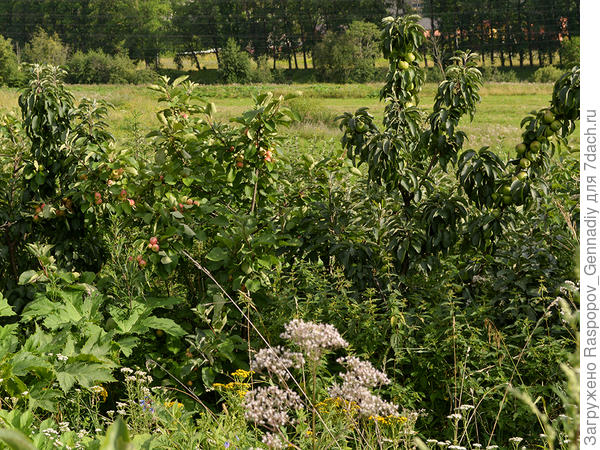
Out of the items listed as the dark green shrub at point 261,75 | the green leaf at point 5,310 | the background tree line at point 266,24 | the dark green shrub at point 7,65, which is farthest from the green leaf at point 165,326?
the dark green shrub at point 7,65

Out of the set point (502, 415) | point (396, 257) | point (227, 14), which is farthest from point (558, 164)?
point (227, 14)

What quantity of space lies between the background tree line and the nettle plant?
5596 cm

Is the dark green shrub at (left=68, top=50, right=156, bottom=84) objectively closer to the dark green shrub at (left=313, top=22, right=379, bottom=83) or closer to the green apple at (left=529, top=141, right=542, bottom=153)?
the dark green shrub at (left=313, top=22, right=379, bottom=83)

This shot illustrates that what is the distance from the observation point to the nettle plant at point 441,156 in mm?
3150

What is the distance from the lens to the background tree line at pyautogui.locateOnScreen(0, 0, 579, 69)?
58.6 m

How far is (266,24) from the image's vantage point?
7231cm

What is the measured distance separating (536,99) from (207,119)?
28.7 meters

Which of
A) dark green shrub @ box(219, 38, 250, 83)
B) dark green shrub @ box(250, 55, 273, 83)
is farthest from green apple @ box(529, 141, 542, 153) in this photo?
dark green shrub @ box(250, 55, 273, 83)

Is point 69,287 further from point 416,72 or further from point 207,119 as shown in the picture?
point 416,72

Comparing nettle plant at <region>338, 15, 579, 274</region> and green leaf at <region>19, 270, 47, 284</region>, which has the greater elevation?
nettle plant at <region>338, 15, 579, 274</region>

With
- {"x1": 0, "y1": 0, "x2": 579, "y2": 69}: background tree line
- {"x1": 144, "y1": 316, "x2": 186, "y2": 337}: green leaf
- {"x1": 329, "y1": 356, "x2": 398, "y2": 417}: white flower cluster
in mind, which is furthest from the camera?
{"x1": 0, "y1": 0, "x2": 579, "y2": 69}: background tree line

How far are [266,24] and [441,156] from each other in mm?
72969

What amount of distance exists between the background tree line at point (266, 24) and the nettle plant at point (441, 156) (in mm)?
55964

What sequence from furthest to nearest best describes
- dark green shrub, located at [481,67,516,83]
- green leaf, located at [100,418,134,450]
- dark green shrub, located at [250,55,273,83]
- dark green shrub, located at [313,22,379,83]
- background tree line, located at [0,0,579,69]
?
background tree line, located at [0,0,579,69]
dark green shrub, located at [313,22,379,83]
dark green shrub, located at [250,55,273,83]
dark green shrub, located at [481,67,516,83]
green leaf, located at [100,418,134,450]
